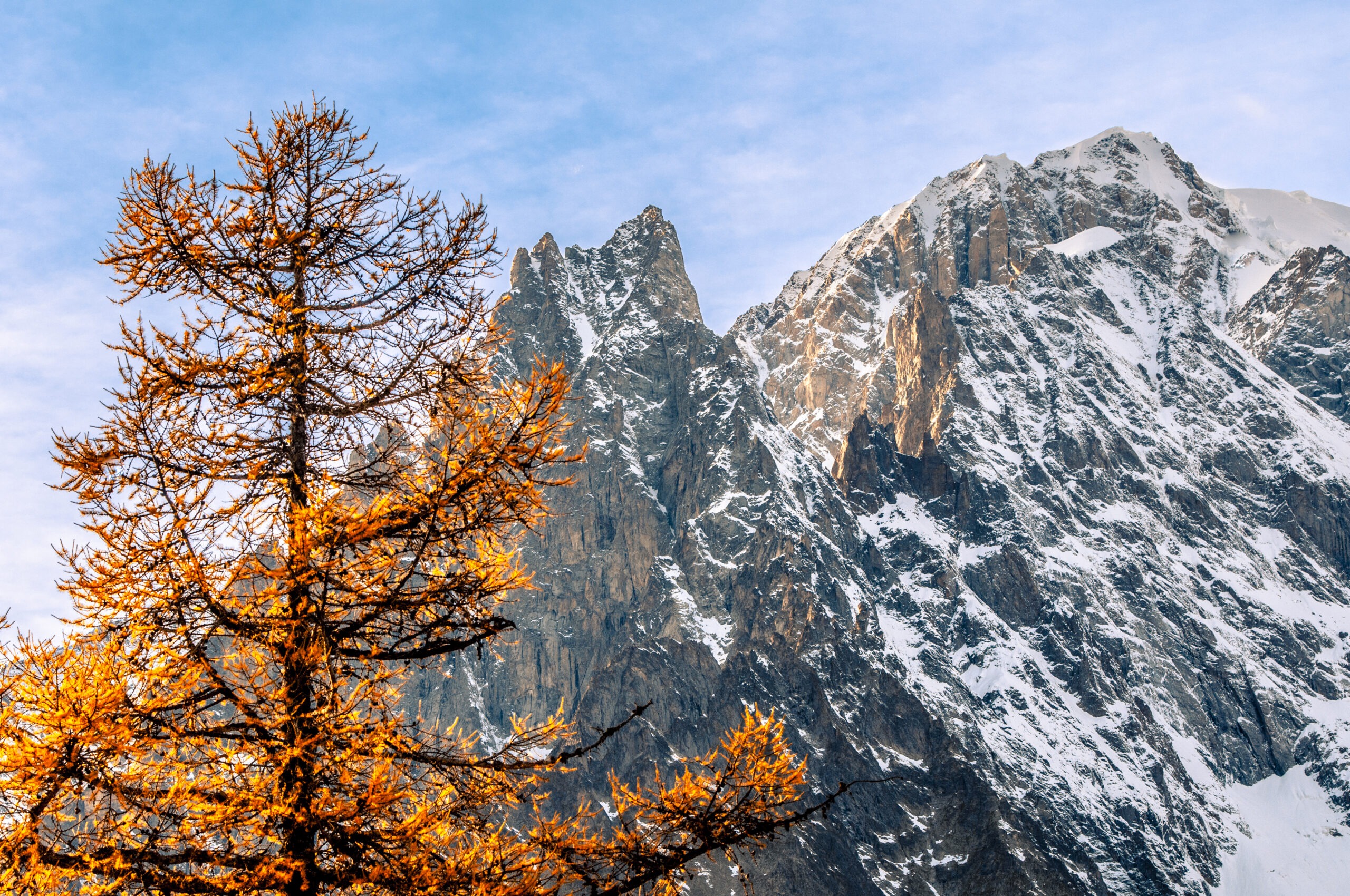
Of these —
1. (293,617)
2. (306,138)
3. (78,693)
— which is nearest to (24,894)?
(78,693)

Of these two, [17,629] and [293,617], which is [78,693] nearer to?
[17,629]

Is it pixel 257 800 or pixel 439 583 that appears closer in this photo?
pixel 257 800

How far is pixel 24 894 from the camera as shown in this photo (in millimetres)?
8453

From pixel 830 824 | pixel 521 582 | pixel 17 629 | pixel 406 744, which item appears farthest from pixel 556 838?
pixel 830 824

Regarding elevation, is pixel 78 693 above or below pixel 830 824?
below

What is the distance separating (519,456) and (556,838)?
3157mm

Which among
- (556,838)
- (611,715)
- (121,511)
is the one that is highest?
(611,715)

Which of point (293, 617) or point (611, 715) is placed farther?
point (611, 715)

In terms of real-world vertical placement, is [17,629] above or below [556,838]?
above

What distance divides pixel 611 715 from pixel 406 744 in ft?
618

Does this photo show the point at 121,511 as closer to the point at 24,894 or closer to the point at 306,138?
the point at 24,894

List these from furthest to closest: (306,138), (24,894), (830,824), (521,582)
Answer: (830,824) → (306,138) → (521,582) → (24,894)

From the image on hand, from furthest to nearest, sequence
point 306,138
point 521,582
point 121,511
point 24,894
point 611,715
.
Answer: point 611,715 < point 306,138 < point 521,582 < point 121,511 < point 24,894

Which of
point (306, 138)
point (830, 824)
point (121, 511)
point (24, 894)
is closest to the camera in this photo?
point (24, 894)
